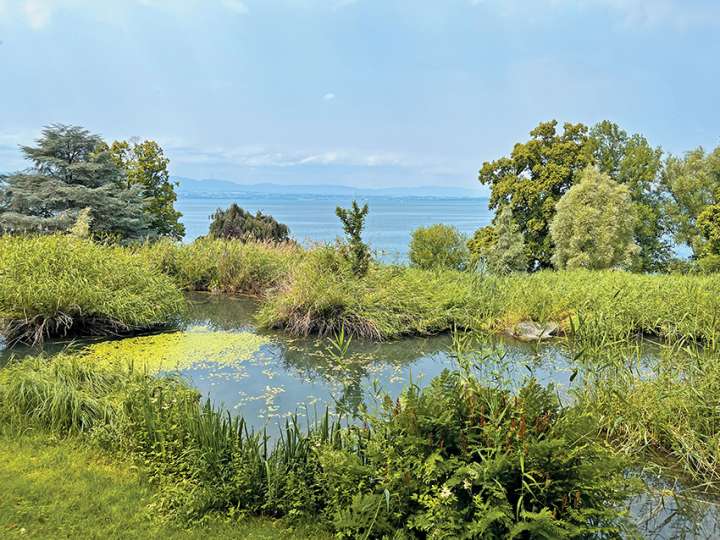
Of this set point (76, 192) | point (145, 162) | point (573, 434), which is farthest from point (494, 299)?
point (145, 162)

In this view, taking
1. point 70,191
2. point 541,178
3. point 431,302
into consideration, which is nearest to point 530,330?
point 431,302

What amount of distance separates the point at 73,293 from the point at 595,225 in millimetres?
13980

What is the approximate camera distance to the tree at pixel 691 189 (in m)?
19.9

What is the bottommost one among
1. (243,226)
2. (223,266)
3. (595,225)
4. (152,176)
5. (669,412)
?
(669,412)

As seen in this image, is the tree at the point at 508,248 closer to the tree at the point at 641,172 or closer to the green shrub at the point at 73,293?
the tree at the point at 641,172

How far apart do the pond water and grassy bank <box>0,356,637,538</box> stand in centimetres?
47

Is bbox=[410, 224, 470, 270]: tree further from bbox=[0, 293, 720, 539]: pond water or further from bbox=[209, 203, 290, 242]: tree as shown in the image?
bbox=[0, 293, 720, 539]: pond water

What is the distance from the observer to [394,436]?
9.61 ft

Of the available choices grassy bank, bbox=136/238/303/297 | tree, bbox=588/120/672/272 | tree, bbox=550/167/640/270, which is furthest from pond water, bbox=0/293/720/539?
tree, bbox=588/120/672/272

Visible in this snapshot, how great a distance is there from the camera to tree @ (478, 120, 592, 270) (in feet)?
60.5

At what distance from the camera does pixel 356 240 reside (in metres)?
9.12

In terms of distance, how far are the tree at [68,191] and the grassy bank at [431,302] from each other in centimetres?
901

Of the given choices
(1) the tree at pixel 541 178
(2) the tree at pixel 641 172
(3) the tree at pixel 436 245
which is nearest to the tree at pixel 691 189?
(2) the tree at pixel 641 172

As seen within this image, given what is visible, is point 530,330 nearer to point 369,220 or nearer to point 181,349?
point 181,349
